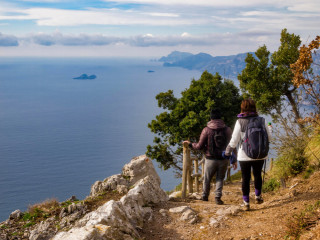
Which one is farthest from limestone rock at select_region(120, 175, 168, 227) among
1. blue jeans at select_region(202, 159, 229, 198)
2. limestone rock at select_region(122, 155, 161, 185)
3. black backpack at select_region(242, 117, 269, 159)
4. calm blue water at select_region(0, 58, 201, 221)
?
calm blue water at select_region(0, 58, 201, 221)

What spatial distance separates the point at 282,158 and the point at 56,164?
134m

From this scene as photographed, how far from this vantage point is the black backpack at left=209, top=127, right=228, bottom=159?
7.47m

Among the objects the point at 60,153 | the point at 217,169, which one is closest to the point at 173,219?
the point at 217,169

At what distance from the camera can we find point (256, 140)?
6.15 metres

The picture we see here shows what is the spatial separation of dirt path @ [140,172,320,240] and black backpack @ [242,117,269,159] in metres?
1.35

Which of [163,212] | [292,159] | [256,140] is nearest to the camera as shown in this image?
[256,140]

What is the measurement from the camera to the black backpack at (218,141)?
7.47 meters

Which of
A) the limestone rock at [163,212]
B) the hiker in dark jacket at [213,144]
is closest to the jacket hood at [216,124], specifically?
the hiker in dark jacket at [213,144]

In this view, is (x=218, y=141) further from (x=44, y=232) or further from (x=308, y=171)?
(x=44, y=232)

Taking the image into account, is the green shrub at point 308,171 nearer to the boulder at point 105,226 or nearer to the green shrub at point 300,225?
the green shrub at point 300,225

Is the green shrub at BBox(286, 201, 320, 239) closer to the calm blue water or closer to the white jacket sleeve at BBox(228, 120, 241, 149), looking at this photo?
the white jacket sleeve at BBox(228, 120, 241, 149)

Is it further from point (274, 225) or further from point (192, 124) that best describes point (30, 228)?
point (192, 124)

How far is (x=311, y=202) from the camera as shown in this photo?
650cm

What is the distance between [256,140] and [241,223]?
1.78 metres
